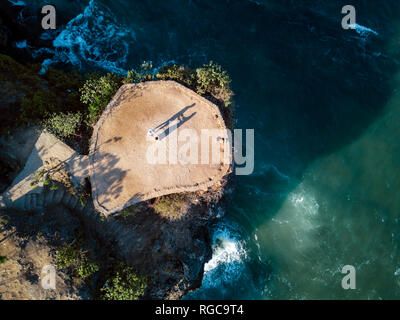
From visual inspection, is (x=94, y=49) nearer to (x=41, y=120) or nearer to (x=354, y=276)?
(x=41, y=120)

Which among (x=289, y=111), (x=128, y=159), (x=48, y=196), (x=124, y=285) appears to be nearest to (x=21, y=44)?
(x=48, y=196)

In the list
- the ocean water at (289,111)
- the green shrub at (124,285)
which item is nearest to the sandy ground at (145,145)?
the green shrub at (124,285)

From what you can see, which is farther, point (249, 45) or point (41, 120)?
point (249, 45)

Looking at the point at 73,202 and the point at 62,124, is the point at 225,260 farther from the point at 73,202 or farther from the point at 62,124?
the point at 62,124

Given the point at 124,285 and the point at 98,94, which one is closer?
the point at 124,285

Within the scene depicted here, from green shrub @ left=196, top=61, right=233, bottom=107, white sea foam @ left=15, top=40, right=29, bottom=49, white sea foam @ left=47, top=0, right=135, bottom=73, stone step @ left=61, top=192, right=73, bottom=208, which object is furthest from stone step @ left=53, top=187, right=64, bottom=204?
white sea foam @ left=15, top=40, right=29, bottom=49

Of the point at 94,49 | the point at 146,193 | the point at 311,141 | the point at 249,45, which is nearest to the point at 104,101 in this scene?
the point at 146,193

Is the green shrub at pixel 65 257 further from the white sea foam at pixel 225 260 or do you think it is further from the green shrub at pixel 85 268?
the white sea foam at pixel 225 260
